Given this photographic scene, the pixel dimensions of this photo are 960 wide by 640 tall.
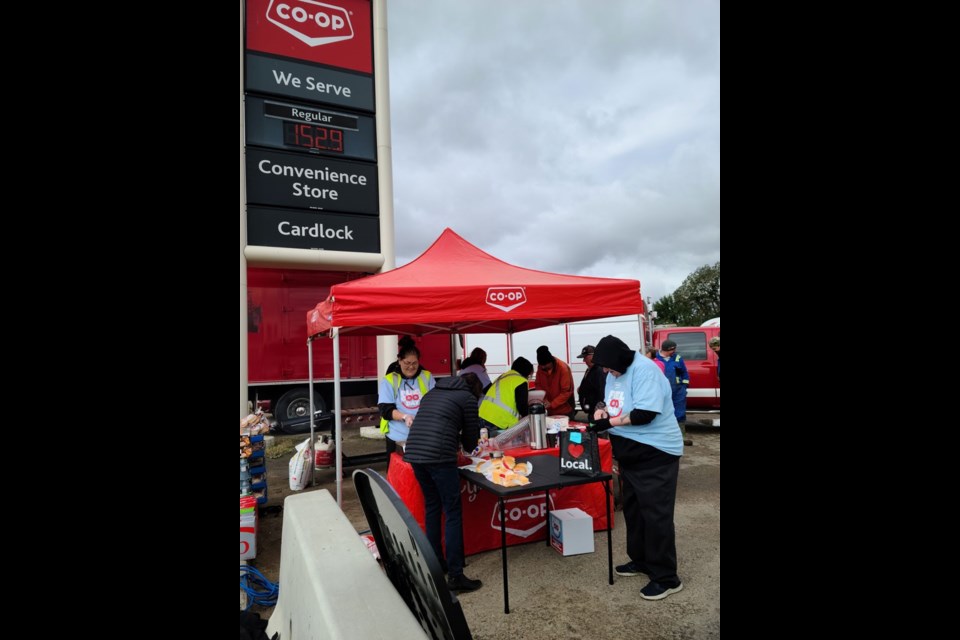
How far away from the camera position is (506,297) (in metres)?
4.66

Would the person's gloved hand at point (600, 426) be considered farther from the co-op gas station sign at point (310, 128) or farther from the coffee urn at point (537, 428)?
the co-op gas station sign at point (310, 128)

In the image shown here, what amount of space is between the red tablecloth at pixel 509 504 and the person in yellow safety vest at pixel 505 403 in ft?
2.30

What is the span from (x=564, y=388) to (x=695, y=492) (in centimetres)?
210

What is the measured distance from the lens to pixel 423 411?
12.1 ft

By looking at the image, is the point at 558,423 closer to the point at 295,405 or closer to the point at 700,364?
the point at 700,364

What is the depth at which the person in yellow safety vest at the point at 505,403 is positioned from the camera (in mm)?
5277

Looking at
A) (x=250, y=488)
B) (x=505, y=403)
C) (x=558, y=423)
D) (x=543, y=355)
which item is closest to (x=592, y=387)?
(x=543, y=355)

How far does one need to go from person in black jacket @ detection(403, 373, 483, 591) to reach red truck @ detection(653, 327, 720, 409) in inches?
300

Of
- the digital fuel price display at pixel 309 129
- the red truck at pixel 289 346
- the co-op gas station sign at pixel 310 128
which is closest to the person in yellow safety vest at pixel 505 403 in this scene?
the red truck at pixel 289 346

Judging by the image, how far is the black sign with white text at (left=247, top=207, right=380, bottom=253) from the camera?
885cm

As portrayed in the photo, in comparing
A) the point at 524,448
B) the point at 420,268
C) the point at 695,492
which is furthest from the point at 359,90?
the point at 695,492

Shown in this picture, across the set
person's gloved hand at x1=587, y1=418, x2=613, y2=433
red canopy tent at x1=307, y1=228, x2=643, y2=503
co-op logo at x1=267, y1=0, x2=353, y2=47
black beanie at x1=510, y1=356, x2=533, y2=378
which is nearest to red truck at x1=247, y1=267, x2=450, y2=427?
co-op logo at x1=267, y1=0, x2=353, y2=47
